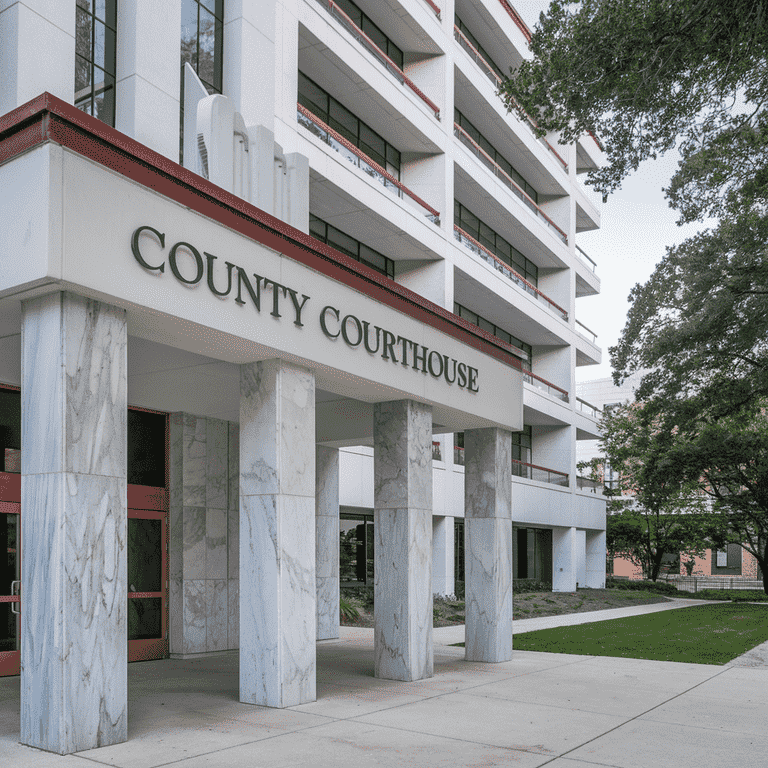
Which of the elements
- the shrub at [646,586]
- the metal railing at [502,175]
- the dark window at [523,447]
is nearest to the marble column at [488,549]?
the metal railing at [502,175]

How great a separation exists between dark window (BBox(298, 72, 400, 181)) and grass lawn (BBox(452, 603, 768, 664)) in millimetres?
15762

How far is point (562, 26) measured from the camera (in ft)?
42.2

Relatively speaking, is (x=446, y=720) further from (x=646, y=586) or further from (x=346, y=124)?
(x=646, y=586)

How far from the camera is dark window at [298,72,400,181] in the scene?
25.2 meters

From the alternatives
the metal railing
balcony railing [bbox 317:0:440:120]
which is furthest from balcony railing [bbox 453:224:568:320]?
balcony railing [bbox 317:0:440:120]

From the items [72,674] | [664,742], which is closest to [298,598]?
[72,674]

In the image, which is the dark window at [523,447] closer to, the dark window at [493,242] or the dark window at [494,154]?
the dark window at [493,242]

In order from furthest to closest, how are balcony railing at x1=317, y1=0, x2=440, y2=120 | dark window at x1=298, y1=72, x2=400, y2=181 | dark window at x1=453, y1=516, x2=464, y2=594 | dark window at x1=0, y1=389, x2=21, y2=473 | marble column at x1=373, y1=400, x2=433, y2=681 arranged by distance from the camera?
1. dark window at x1=453, y1=516, x2=464, y2=594
2. dark window at x1=298, y1=72, x2=400, y2=181
3. balcony railing at x1=317, y1=0, x2=440, y2=120
4. dark window at x1=0, y1=389, x2=21, y2=473
5. marble column at x1=373, y1=400, x2=433, y2=681

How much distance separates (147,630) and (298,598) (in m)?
4.92

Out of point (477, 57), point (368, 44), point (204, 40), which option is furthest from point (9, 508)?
point (477, 57)

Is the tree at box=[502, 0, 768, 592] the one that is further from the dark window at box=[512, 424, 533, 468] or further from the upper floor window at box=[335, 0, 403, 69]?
the upper floor window at box=[335, 0, 403, 69]

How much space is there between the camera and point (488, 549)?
14133 millimetres

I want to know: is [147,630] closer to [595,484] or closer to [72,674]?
[72,674]

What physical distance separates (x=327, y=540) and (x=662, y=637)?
800 cm
